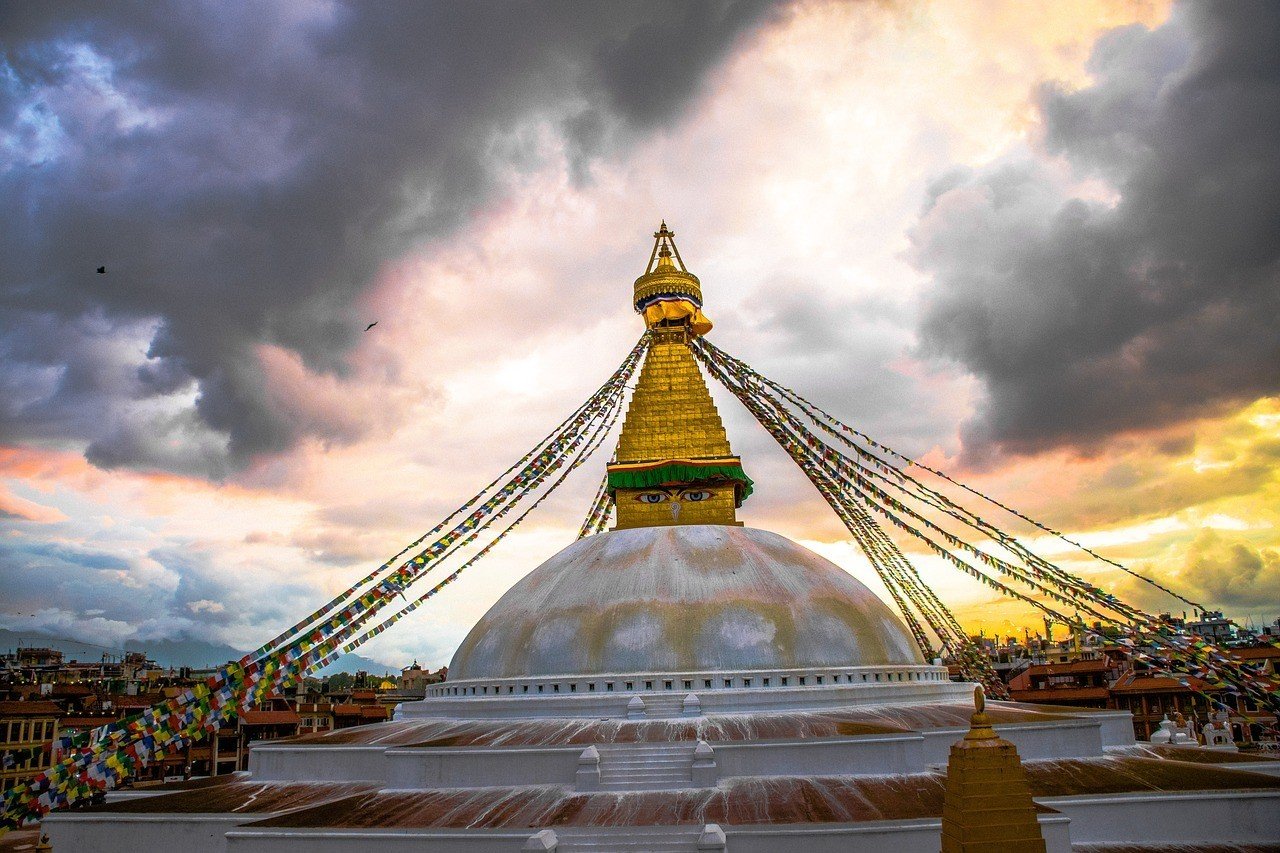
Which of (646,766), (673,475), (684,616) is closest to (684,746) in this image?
(646,766)

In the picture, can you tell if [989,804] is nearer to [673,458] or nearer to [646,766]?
[646,766]

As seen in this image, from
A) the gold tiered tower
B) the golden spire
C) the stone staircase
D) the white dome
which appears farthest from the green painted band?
the golden spire

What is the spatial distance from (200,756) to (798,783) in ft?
82.4

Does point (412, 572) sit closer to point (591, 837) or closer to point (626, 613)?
point (626, 613)

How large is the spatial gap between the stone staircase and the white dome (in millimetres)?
2166

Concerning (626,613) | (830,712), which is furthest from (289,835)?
(830,712)

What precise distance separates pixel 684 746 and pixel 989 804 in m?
5.60

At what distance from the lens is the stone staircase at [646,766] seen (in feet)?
35.2

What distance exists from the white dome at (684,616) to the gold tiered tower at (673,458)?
1.33 meters

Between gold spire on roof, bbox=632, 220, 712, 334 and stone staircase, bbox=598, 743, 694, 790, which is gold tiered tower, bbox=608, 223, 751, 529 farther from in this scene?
stone staircase, bbox=598, 743, 694, 790

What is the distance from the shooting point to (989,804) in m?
6.08

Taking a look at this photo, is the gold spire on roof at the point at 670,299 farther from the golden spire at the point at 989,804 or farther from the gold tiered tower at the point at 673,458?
the golden spire at the point at 989,804

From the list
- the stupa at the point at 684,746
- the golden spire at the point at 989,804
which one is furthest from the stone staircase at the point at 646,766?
the golden spire at the point at 989,804

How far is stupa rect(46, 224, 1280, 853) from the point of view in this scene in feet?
31.7
